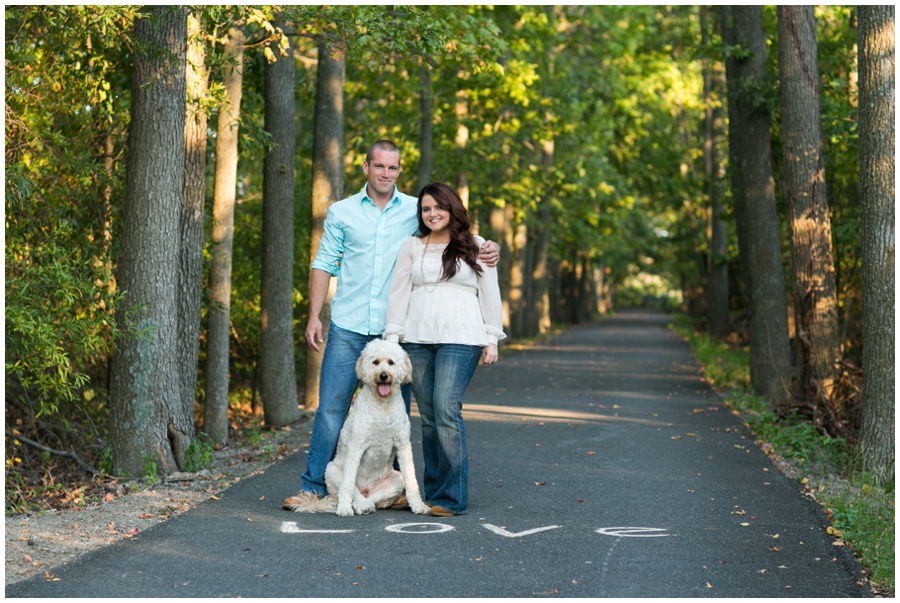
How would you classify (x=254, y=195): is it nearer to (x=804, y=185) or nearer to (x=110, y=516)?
(x=804, y=185)

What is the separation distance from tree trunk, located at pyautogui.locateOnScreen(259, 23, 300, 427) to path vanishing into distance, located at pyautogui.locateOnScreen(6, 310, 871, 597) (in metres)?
3.01

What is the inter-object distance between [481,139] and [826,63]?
10349 mm

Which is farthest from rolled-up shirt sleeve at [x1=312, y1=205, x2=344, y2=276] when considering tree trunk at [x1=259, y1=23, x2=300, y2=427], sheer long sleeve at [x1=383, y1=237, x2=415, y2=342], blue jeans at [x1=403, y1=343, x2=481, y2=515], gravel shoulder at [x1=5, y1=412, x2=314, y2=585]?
tree trunk at [x1=259, y1=23, x2=300, y2=427]

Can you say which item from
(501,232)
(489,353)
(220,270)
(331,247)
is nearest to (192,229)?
(220,270)

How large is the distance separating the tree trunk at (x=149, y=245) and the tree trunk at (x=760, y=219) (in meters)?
9.28

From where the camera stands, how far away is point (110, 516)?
678cm

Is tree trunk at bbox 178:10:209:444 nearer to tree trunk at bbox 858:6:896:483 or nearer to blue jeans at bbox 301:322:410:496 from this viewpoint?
blue jeans at bbox 301:322:410:496

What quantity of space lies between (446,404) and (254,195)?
26.8 feet

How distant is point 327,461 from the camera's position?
23.0 feet

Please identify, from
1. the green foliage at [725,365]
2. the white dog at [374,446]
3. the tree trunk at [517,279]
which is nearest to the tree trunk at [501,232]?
the tree trunk at [517,279]

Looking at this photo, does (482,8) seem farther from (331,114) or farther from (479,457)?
(479,457)

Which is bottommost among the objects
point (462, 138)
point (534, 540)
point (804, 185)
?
point (534, 540)

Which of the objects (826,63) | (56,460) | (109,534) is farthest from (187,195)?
(826,63)

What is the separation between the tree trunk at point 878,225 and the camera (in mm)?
8547
